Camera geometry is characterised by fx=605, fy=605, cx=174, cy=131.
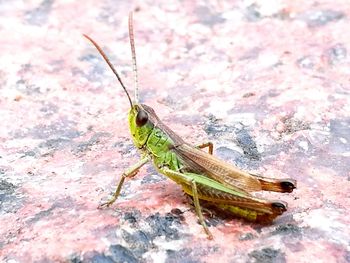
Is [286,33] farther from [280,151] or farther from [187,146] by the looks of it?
[187,146]

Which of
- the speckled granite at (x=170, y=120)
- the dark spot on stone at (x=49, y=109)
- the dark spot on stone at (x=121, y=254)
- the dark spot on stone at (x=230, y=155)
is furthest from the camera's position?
the dark spot on stone at (x=49, y=109)

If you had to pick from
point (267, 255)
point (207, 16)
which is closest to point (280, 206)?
point (267, 255)

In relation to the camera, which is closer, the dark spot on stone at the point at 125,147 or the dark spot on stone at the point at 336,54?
the dark spot on stone at the point at 125,147

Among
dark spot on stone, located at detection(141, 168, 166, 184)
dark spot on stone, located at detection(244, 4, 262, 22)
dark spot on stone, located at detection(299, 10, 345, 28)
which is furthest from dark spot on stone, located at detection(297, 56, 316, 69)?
dark spot on stone, located at detection(141, 168, 166, 184)

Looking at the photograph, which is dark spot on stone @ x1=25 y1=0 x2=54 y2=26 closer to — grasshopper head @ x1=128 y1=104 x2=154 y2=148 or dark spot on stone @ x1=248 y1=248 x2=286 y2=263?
grasshopper head @ x1=128 y1=104 x2=154 y2=148

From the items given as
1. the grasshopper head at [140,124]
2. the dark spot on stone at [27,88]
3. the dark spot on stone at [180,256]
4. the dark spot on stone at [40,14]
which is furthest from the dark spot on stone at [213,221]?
the dark spot on stone at [40,14]

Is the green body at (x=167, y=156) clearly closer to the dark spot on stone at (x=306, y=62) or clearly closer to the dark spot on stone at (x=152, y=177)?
the dark spot on stone at (x=152, y=177)

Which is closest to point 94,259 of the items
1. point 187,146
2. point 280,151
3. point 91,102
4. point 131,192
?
point 131,192
